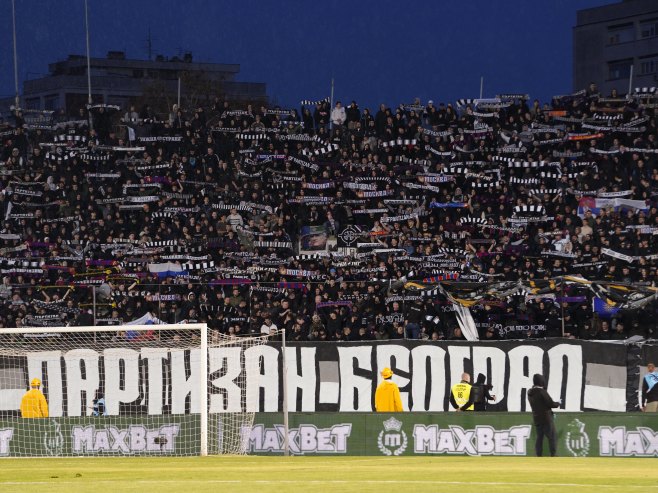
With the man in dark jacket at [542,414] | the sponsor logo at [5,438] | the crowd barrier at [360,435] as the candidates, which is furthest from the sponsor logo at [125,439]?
the man in dark jacket at [542,414]

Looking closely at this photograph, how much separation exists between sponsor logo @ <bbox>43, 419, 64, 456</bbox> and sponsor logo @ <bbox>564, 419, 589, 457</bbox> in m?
9.43

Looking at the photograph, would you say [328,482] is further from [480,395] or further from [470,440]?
[480,395]

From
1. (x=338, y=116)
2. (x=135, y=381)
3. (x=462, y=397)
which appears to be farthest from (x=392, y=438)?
(x=338, y=116)

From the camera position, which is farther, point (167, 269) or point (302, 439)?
point (167, 269)

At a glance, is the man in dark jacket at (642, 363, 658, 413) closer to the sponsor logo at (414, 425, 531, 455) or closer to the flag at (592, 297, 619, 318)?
the sponsor logo at (414, 425, 531, 455)

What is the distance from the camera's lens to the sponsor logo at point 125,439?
23047 mm

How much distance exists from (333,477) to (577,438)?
32.3ft

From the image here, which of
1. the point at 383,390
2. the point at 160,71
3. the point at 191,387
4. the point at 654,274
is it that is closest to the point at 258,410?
the point at 191,387

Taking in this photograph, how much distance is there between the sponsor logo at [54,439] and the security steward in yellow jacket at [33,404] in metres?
0.83

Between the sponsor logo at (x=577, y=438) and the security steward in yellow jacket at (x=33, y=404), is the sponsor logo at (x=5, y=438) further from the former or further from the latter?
the sponsor logo at (x=577, y=438)

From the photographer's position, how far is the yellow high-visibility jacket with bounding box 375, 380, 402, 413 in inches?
912

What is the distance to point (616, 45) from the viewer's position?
10300cm

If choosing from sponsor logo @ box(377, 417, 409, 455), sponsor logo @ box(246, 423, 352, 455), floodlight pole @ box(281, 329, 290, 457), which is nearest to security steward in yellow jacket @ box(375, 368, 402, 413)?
sponsor logo @ box(377, 417, 409, 455)

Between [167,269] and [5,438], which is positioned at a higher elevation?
[167,269]
